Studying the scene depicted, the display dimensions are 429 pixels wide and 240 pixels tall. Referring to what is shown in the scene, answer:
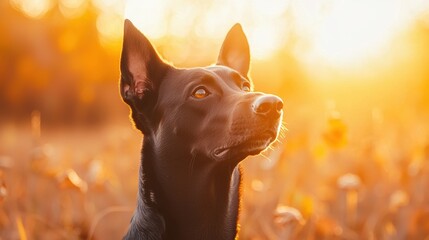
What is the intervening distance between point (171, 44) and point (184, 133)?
9691 mm

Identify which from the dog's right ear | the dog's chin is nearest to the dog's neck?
the dog's chin

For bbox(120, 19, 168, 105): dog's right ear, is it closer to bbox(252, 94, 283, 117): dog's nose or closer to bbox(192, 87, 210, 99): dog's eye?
bbox(192, 87, 210, 99): dog's eye

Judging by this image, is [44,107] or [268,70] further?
[44,107]

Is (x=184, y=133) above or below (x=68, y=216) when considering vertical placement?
above

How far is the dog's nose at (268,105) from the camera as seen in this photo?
262 cm

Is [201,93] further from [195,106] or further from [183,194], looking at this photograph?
[183,194]

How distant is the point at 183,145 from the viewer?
3090 millimetres

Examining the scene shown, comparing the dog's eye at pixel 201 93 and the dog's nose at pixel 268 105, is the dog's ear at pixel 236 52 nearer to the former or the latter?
the dog's eye at pixel 201 93

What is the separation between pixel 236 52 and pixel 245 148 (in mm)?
1068

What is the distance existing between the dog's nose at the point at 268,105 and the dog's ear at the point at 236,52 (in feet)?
3.45

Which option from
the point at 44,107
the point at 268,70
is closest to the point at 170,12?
the point at 268,70

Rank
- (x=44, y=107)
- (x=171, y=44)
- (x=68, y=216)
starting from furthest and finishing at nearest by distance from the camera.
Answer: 1. (x=44, y=107)
2. (x=171, y=44)
3. (x=68, y=216)

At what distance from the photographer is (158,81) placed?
336 cm

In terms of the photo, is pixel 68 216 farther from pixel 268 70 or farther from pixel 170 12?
pixel 268 70
